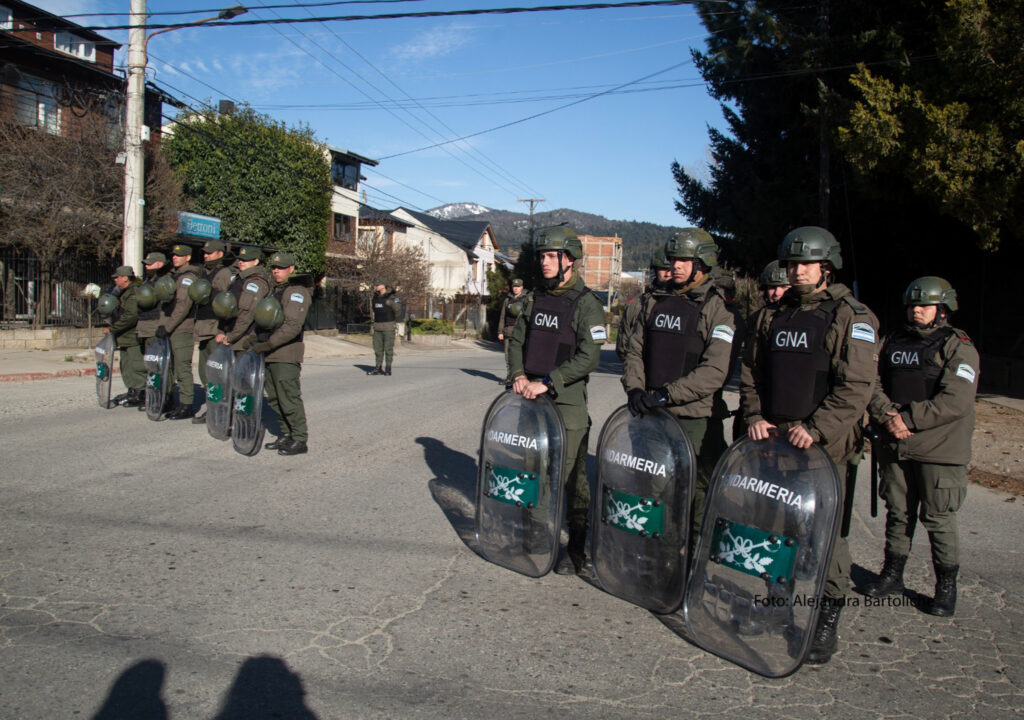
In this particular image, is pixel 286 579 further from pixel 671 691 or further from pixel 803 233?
pixel 803 233

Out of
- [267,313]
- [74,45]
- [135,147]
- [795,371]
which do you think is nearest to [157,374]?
[267,313]

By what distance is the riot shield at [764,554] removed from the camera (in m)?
3.43

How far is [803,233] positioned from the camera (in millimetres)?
3967

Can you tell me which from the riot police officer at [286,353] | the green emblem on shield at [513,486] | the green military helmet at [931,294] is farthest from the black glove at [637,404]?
the riot police officer at [286,353]

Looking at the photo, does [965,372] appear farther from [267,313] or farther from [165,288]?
[165,288]

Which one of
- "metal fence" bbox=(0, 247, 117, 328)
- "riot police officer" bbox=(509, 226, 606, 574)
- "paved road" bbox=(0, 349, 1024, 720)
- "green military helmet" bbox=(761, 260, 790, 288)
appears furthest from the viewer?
"metal fence" bbox=(0, 247, 117, 328)

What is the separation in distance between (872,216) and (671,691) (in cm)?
1718

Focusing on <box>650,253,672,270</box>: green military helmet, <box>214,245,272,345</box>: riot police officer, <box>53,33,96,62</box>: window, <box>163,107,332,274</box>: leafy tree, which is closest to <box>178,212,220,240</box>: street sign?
<box>163,107,332,274</box>: leafy tree

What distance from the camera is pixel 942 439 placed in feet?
14.5

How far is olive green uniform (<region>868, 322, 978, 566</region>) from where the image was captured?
4.39 m

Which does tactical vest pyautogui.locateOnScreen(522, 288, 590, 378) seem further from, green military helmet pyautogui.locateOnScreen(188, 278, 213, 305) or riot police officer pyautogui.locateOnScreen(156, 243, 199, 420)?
riot police officer pyautogui.locateOnScreen(156, 243, 199, 420)

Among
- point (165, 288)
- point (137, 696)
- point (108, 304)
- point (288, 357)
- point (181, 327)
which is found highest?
point (165, 288)

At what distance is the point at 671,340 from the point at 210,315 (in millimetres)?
6484

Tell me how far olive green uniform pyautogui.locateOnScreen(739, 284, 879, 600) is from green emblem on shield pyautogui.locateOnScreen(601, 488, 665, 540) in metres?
0.66
